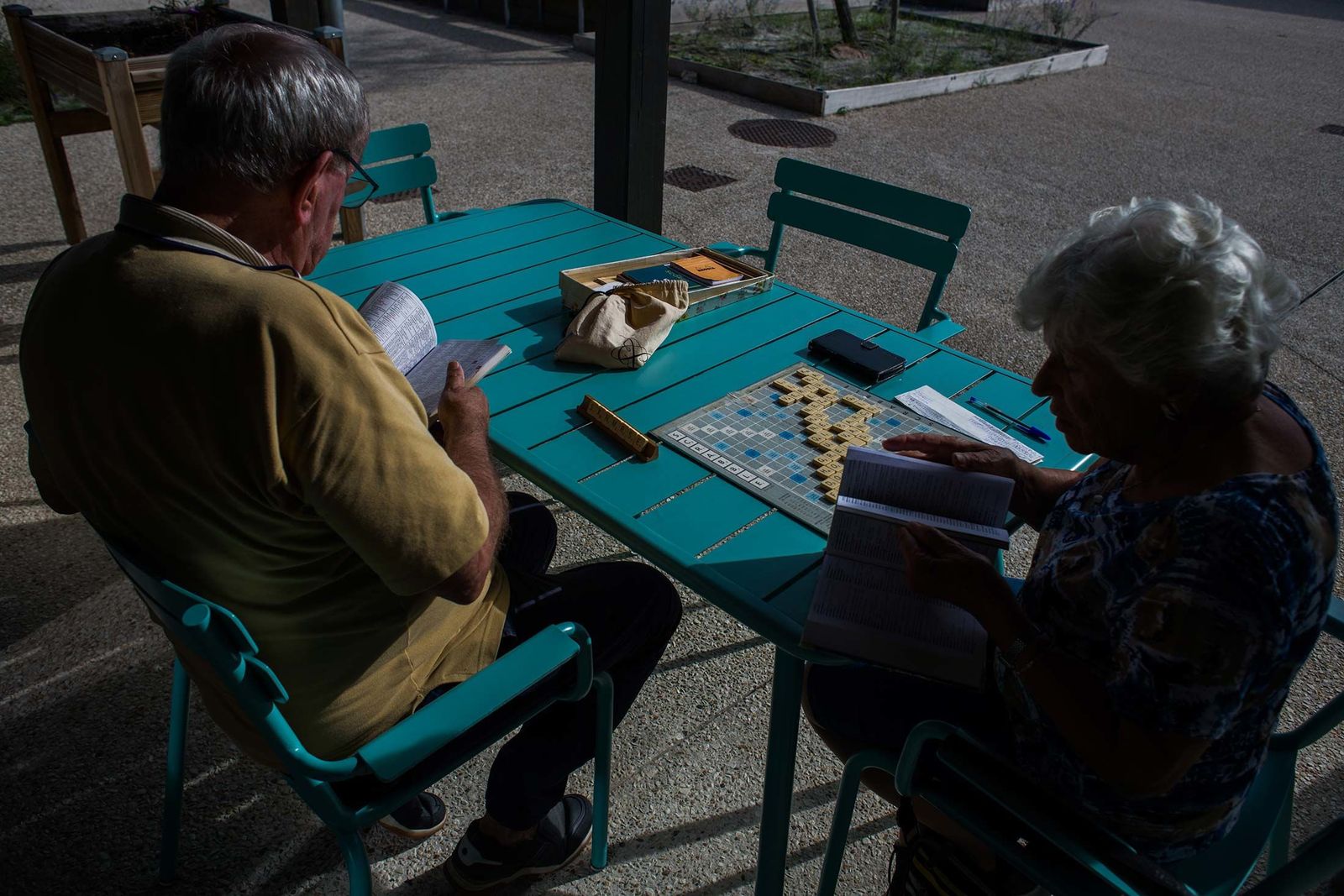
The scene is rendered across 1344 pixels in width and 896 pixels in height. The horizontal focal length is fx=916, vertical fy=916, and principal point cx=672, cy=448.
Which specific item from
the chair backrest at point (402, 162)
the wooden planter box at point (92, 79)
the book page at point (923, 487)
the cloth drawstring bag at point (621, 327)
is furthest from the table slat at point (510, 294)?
the wooden planter box at point (92, 79)

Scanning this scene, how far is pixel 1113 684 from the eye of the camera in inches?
50.7

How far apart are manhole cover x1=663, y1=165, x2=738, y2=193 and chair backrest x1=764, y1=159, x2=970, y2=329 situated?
2913 millimetres

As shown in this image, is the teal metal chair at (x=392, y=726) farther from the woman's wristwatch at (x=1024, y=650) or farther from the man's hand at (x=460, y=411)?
the woman's wristwatch at (x=1024, y=650)

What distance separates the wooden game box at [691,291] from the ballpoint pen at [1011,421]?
742 mm

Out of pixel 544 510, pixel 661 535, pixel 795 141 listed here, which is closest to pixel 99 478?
pixel 661 535

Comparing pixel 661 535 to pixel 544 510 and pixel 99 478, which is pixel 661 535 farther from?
pixel 99 478

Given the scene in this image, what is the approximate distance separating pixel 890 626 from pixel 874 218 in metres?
1.86

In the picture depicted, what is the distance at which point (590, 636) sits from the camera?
5.78 ft

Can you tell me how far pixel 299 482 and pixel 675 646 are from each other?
5.46 feet

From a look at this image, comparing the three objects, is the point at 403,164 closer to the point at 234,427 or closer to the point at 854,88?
the point at 234,427

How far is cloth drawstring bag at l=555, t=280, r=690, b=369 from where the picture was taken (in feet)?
7.18

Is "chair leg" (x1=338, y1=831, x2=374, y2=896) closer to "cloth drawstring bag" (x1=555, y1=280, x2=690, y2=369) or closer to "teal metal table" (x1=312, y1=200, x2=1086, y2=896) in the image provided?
"teal metal table" (x1=312, y1=200, x2=1086, y2=896)

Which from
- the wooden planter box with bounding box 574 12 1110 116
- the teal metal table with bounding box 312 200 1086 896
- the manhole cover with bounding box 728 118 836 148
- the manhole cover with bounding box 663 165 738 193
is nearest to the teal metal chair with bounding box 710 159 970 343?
the teal metal table with bounding box 312 200 1086 896

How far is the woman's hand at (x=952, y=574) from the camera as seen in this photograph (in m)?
1.46
